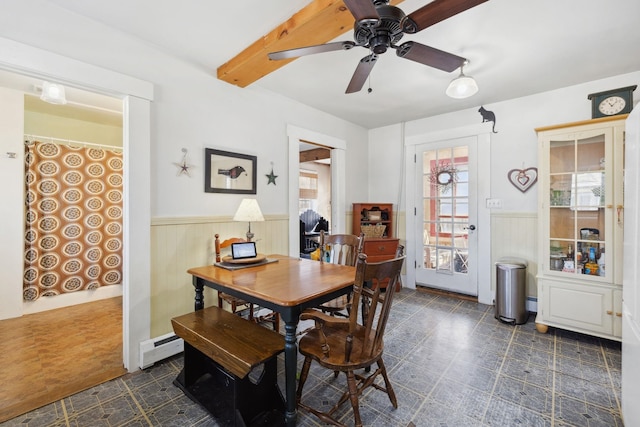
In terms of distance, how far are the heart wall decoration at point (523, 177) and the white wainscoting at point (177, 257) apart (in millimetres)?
3265

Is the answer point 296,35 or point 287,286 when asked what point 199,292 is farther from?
point 296,35

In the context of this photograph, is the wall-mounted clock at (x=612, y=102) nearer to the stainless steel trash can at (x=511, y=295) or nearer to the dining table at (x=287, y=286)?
the stainless steel trash can at (x=511, y=295)

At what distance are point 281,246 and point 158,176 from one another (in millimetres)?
1473

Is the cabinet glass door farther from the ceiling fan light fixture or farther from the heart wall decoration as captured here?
the ceiling fan light fixture

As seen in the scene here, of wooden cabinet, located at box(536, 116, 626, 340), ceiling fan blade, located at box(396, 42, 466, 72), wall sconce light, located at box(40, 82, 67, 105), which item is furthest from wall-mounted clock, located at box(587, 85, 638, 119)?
wall sconce light, located at box(40, 82, 67, 105)

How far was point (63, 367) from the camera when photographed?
2.16 metres

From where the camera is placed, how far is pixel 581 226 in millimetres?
2727

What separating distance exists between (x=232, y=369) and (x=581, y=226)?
3307 millimetres

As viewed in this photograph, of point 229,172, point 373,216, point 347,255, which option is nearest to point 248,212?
point 229,172

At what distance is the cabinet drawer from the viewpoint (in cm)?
393

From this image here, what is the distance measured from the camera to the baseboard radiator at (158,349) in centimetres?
218

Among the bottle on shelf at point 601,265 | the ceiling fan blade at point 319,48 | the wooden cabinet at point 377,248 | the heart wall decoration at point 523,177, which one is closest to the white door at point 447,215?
the heart wall decoration at point 523,177

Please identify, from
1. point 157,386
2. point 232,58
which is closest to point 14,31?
point 232,58

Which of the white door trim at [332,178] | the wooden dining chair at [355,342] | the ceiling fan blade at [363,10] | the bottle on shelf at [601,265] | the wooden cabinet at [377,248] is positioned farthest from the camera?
the wooden cabinet at [377,248]
